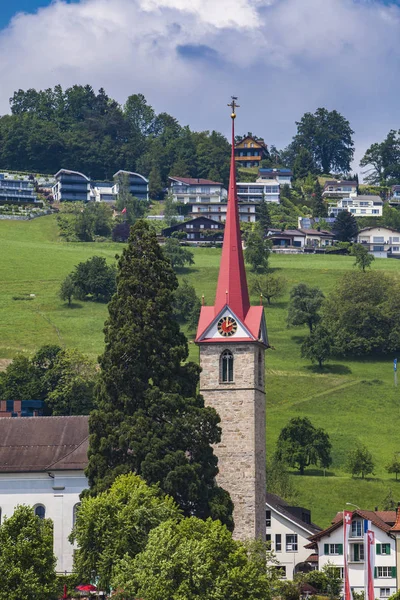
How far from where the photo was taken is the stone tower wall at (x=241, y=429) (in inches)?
3907

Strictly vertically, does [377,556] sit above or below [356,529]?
below

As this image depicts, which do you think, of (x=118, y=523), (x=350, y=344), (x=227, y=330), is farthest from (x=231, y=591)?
(x=350, y=344)

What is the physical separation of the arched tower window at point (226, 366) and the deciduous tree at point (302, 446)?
132ft

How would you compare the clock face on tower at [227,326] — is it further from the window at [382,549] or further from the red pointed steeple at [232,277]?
the window at [382,549]

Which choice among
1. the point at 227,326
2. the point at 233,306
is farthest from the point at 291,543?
the point at 233,306

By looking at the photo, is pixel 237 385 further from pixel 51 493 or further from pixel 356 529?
pixel 51 493

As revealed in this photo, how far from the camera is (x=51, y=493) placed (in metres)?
107

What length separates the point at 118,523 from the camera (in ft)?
280

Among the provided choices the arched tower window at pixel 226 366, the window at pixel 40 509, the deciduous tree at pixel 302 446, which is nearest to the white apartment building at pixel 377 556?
the arched tower window at pixel 226 366

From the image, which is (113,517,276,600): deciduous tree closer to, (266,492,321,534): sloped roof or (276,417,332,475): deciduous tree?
(266,492,321,534): sloped roof

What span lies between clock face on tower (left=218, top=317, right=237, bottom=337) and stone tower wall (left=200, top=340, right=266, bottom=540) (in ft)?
2.44

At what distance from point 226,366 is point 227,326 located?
2.47m

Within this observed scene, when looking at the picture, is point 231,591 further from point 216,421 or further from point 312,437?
point 312,437

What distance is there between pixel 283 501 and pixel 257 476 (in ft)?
89.6
